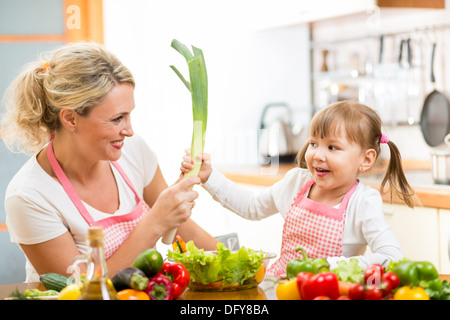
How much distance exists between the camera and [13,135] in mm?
1923

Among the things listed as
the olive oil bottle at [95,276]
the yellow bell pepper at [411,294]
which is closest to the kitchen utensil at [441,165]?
the yellow bell pepper at [411,294]

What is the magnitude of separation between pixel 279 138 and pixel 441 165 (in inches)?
51.2

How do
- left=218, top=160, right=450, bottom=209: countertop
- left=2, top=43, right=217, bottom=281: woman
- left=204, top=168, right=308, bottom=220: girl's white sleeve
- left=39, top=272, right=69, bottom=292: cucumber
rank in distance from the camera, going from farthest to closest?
left=218, top=160, right=450, bottom=209: countertop → left=204, top=168, right=308, bottom=220: girl's white sleeve → left=2, top=43, right=217, bottom=281: woman → left=39, top=272, right=69, bottom=292: cucumber

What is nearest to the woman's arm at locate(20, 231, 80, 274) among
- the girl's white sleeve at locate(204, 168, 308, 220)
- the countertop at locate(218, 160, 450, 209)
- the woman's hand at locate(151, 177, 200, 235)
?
the woman's hand at locate(151, 177, 200, 235)

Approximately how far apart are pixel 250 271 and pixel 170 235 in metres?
0.40

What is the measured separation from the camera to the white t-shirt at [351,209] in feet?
5.02

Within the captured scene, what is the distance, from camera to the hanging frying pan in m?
3.18

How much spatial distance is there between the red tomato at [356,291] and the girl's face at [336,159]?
70cm

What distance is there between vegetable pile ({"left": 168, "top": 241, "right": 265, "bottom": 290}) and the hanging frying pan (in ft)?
7.16

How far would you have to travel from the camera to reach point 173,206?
1.62 meters

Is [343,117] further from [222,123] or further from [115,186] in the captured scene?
[222,123]

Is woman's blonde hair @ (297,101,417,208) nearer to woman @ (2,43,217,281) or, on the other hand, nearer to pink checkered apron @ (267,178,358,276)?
pink checkered apron @ (267,178,358,276)
